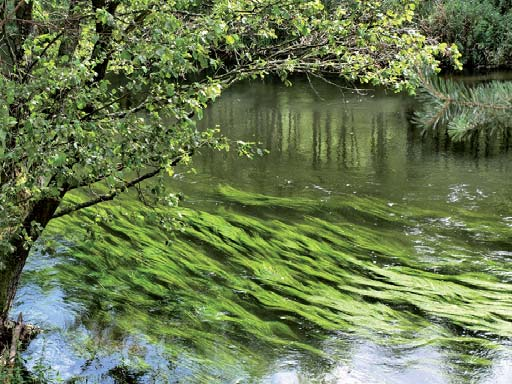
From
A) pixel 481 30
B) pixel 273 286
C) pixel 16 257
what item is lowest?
pixel 273 286

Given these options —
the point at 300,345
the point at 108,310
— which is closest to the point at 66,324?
the point at 108,310

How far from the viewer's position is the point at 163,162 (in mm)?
3455

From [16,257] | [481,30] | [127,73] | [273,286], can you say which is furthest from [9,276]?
[481,30]

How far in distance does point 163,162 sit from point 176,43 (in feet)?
2.70

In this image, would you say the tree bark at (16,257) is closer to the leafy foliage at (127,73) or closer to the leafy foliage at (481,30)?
the leafy foliage at (127,73)

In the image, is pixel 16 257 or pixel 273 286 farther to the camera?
pixel 273 286

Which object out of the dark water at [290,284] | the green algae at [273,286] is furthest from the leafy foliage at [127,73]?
the green algae at [273,286]

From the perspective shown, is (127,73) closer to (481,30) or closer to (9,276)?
(9,276)

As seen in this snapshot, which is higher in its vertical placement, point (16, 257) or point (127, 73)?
point (127, 73)

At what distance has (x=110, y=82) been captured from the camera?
12.0ft

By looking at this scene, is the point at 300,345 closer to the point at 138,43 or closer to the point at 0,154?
the point at 138,43

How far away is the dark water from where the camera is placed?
4.55 m

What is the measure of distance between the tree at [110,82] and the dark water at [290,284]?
1.81 feet

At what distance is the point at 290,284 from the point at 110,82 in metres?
2.76
